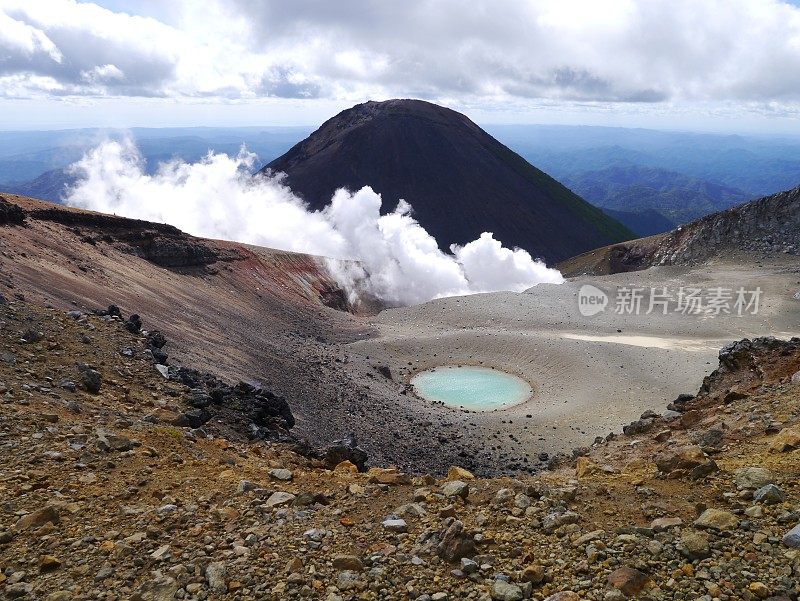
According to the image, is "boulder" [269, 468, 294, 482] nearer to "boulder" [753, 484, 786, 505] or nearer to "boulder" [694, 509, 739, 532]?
"boulder" [694, 509, 739, 532]

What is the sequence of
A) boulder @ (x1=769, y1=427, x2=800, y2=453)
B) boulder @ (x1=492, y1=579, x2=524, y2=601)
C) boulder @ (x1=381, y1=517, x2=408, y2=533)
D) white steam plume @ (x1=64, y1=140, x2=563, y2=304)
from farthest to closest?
white steam plume @ (x1=64, y1=140, x2=563, y2=304)
boulder @ (x1=769, y1=427, x2=800, y2=453)
boulder @ (x1=381, y1=517, x2=408, y2=533)
boulder @ (x1=492, y1=579, x2=524, y2=601)

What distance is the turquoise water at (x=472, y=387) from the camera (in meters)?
28.7

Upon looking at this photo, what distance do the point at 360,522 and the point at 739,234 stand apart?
59184 millimetres

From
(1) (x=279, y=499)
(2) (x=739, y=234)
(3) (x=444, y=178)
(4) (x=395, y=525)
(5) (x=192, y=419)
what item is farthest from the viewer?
(3) (x=444, y=178)

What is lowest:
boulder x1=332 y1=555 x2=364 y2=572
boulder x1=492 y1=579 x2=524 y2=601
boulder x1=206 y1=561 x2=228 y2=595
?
boulder x1=206 y1=561 x2=228 y2=595

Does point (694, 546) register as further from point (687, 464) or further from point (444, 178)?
point (444, 178)

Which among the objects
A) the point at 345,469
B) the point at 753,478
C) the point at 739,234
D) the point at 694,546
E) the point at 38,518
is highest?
the point at 739,234

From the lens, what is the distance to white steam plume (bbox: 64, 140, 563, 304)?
6075 centimetres

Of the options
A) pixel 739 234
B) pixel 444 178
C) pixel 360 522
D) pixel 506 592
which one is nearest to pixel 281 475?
pixel 360 522

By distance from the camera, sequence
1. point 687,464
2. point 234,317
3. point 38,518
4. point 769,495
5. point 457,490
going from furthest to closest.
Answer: point 234,317 < point 687,464 < point 457,490 < point 38,518 < point 769,495

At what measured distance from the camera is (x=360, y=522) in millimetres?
6930

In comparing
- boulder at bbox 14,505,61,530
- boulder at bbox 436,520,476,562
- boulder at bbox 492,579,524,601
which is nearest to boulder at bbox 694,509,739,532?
boulder at bbox 492,579,524,601

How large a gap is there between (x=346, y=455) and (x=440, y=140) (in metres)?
108

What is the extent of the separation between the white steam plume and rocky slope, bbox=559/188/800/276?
1207cm
